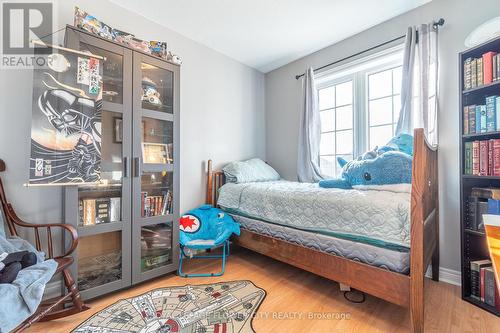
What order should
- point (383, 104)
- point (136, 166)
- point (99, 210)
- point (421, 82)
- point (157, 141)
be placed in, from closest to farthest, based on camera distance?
point (99, 210) → point (136, 166) → point (421, 82) → point (157, 141) → point (383, 104)

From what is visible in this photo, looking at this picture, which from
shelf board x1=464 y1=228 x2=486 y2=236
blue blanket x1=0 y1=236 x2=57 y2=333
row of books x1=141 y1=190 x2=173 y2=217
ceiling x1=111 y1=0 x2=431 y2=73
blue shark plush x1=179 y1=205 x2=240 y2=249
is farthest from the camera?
blue shark plush x1=179 y1=205 x2=240 y2=249

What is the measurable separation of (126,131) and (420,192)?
80.1 inches

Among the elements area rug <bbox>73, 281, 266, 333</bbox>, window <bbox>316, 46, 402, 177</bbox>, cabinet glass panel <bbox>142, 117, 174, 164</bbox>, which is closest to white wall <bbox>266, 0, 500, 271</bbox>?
window <bbox>316, 46, 402, 177</bbox>

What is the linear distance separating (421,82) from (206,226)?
7.95 ft

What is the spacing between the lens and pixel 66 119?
152 cm

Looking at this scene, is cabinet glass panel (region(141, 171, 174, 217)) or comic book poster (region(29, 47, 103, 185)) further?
cabinet glass panel (region(141, 171, 174, 217))

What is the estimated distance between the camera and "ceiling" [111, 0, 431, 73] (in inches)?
81.1

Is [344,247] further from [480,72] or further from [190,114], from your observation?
[190,114]

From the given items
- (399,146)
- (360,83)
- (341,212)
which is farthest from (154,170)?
(360,83)

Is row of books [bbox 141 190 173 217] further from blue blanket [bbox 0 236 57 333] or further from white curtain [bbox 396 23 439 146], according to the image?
white curtain [bbox 396 23 439 146]

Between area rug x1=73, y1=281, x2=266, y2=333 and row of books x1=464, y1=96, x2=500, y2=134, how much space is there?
1984 mm

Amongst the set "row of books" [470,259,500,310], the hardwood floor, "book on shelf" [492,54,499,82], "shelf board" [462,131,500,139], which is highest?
"book on shelf" [492,54,499,82]

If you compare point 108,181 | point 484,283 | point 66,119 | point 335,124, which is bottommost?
point 484,283

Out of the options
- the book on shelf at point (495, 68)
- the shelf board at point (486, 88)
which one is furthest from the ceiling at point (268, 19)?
the shelf board at point (486, 88)
